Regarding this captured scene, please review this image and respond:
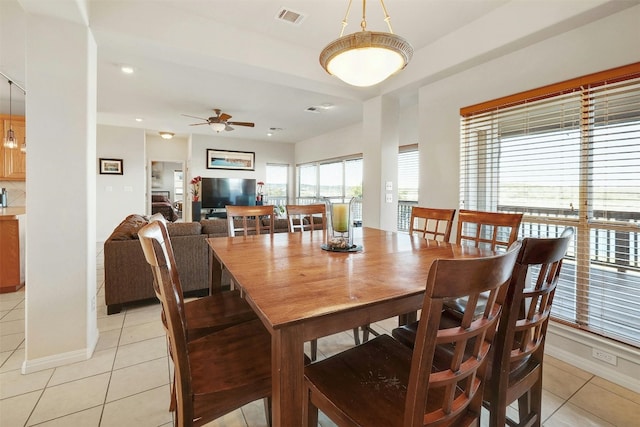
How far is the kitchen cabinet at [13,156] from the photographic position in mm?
4312

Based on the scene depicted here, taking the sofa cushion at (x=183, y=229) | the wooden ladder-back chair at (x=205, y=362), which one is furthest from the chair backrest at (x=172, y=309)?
the sofa cushion at (x=183, y=229)

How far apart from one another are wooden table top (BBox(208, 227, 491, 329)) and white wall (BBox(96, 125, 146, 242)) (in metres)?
5.53

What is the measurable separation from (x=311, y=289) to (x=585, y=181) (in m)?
2.25

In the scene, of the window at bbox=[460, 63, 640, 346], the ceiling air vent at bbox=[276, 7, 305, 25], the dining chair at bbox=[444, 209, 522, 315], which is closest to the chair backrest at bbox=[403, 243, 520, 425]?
the dining chair at bbox=[444, 209, 522, 315]

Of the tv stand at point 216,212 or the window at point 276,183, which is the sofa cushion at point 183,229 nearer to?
the tv stand at point 216,212

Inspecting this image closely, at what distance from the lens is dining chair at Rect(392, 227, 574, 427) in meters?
0.95

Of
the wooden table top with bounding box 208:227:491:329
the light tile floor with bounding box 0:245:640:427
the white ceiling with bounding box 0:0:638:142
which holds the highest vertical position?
the white ceiling with bounding box 0:0:638:142

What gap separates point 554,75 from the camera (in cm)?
222

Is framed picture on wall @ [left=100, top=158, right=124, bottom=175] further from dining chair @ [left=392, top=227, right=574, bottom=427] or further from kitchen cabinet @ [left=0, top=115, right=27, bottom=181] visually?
dining chair @ [left=392, top=227, right=574, bottom=427]

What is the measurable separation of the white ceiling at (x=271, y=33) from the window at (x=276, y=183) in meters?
4.14

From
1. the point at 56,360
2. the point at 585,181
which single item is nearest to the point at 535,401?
the point at 585,181

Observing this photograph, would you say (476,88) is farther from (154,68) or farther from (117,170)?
(117,170)

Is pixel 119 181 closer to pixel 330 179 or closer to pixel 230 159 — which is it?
pixel 230 159

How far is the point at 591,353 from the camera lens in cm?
199
